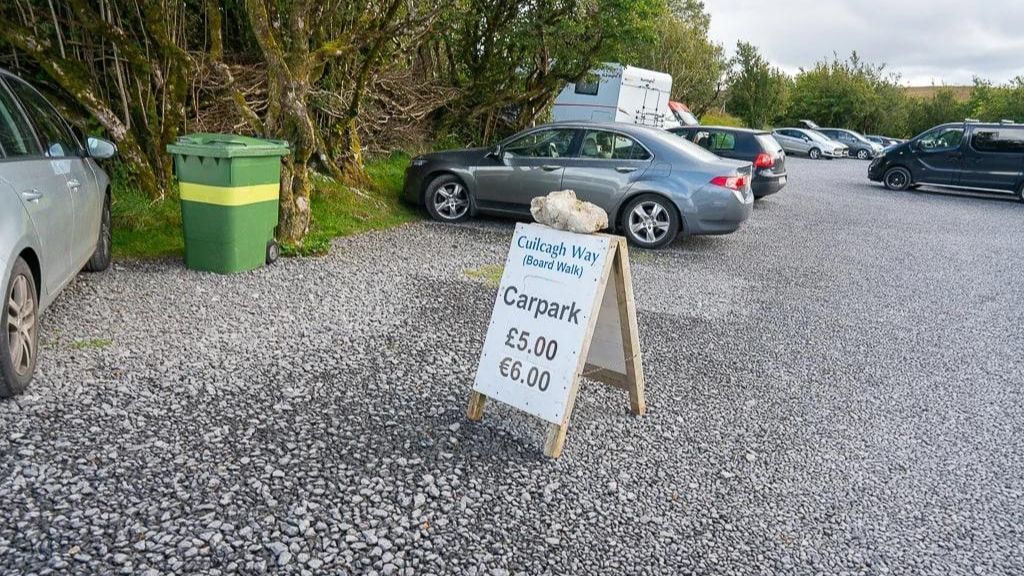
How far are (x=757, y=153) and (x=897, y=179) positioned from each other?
753 centimetres

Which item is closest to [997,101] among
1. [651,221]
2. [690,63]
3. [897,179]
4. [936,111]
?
[936,111]

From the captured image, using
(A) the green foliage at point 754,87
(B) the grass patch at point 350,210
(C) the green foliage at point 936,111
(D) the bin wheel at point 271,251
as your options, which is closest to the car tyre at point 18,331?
(D) the bin wheel at point 271,251

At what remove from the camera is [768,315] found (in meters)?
6.45

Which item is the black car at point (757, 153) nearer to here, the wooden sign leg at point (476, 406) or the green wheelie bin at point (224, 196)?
the green wheelie bin at point (224, 196)

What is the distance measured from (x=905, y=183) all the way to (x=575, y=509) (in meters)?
18.1

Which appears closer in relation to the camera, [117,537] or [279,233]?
[117,537]

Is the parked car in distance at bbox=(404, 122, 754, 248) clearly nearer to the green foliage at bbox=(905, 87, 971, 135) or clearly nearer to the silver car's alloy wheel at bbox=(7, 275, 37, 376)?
the silver car's alloy wheel at bbox=(7, 275, 37, 376)

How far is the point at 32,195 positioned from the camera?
389 cm

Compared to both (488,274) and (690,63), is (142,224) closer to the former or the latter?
(488,274)

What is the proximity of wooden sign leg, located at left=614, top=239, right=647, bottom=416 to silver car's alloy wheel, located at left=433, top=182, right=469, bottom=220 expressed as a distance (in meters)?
6.05

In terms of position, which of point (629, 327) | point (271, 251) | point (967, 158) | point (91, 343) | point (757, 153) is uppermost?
point (967, 158)

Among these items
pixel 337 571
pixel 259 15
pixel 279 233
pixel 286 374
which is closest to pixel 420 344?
pixel 286 374

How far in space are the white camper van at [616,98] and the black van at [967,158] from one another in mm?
6077

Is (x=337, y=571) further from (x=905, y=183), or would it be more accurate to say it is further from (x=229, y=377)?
(x=905, y=183)
